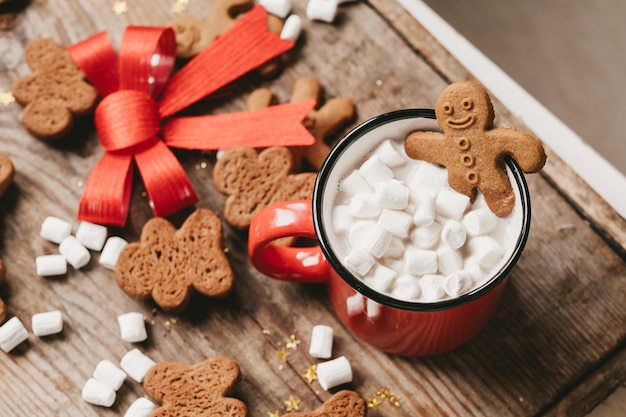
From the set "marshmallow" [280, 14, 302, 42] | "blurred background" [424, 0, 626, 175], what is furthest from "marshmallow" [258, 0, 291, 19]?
"blurred background" [424, 0, 626, 175]

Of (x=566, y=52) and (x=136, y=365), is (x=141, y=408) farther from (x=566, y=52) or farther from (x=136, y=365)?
(x=566, y=52)

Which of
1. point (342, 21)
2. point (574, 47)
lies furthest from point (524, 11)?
point (342, 21)

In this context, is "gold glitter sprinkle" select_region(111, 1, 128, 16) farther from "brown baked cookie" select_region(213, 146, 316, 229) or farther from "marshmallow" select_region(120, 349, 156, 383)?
"marshmallow" select_region(120, 349, 156, 383)

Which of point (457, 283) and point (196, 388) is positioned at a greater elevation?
point (457, 283)

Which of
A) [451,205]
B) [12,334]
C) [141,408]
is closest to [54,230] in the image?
[12,334]

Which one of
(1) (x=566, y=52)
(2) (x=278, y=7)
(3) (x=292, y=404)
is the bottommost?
(1) (x=566, y=52)

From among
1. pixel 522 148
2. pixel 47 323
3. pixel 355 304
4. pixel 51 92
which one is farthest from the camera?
pixel 51 92
